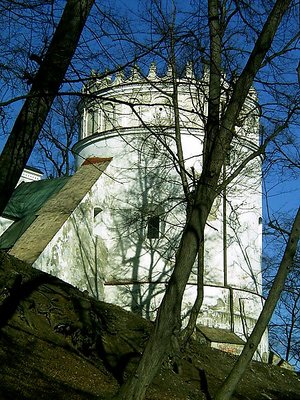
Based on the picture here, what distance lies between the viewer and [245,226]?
2278 cm

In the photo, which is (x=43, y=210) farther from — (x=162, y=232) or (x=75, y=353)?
(x=75, y=353)

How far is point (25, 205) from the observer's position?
81.7 ft

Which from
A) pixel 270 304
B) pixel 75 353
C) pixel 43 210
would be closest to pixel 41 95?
pixel 270 304

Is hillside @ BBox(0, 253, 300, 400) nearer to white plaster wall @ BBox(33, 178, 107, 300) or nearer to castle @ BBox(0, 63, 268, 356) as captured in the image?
white plaster wall @ BBox(33, 178, 107, 300)

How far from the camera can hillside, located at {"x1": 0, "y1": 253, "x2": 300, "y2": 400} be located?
916 cm

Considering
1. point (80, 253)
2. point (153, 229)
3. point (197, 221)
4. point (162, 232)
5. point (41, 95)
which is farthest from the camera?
point (153, 229)

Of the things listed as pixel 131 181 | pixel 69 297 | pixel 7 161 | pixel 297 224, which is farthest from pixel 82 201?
pixel 7 161

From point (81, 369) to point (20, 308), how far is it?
158 centimetres

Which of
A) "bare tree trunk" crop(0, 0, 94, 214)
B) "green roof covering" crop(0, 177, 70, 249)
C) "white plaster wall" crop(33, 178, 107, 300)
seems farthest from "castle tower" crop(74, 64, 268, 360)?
"bare tree trunk" crop(0, 0, 94, 214)

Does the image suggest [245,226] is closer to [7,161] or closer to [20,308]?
[20,308]

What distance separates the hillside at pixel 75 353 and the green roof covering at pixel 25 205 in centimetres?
868

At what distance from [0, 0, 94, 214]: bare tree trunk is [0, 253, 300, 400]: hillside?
9.72 feet

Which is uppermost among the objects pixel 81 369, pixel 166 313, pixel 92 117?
pixel 92 117

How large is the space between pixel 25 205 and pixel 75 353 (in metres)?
14.2
